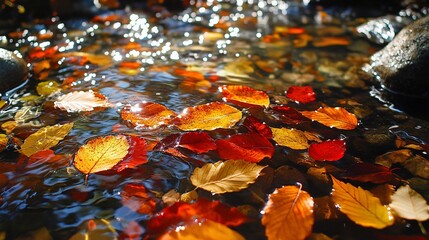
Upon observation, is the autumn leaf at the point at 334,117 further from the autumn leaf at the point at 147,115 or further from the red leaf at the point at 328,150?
the autumn leaf at the point at 147,115

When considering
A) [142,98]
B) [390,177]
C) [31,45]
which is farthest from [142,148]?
[31,45]

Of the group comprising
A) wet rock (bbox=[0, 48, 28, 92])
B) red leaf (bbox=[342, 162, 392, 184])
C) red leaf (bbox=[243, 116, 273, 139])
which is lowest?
red leaf (bbox=[342, 162, 392, 184])

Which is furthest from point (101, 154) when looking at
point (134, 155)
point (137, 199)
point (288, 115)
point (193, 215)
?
point (288, 115)

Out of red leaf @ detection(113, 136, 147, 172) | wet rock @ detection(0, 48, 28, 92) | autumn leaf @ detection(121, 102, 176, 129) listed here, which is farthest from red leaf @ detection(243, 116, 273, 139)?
wet rock @ detection(0, 48, 28, 92)

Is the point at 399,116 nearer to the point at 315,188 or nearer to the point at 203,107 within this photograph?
the point at 315,188

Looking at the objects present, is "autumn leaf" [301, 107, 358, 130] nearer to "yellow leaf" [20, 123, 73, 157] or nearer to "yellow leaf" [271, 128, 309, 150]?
"yellow leaf" [271, 128, 309, 150]

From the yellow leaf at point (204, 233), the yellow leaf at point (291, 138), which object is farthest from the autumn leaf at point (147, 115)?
the yellow leaf at point (204, 233)

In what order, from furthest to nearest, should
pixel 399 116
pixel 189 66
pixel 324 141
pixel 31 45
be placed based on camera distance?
pixel 31 45 → pixel 189 66 → pixel 399 116 → pixel 324 141
